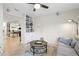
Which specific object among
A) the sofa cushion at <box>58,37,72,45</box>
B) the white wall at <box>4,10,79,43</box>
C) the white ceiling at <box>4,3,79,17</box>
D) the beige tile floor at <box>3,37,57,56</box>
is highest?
the white ceiling at <box>4,3,79,17</box>

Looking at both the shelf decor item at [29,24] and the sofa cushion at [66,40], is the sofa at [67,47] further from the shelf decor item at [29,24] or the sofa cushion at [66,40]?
the shelf decor item at [29,24]

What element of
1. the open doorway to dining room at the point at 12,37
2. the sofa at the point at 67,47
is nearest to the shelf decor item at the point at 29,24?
the open doorway to dining room at the point at 12,37

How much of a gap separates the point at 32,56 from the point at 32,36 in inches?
11.1

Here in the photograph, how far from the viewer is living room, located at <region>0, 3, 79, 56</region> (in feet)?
4.68

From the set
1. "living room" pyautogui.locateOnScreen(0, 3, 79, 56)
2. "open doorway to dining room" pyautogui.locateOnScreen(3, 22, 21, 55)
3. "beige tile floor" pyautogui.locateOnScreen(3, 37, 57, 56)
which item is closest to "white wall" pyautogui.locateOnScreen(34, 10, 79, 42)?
"living room" pyautogui.locateOnScreen(0, 3, 79, 56)

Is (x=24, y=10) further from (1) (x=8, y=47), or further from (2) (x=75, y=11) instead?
(2) (x=75, y=11)

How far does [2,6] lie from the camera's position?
1.42 metres

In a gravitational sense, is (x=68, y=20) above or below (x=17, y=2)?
below

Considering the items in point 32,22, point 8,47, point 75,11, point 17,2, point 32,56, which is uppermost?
point 17,2

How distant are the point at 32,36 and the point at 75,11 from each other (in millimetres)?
679

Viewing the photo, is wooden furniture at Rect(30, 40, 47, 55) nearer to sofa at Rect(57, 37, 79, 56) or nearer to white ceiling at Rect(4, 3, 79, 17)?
sofa at Rect(57, 37, 79, 56)

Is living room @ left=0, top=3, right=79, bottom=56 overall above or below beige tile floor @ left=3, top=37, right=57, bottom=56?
above

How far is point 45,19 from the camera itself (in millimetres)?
1478

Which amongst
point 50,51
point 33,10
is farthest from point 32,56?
point 33,10
